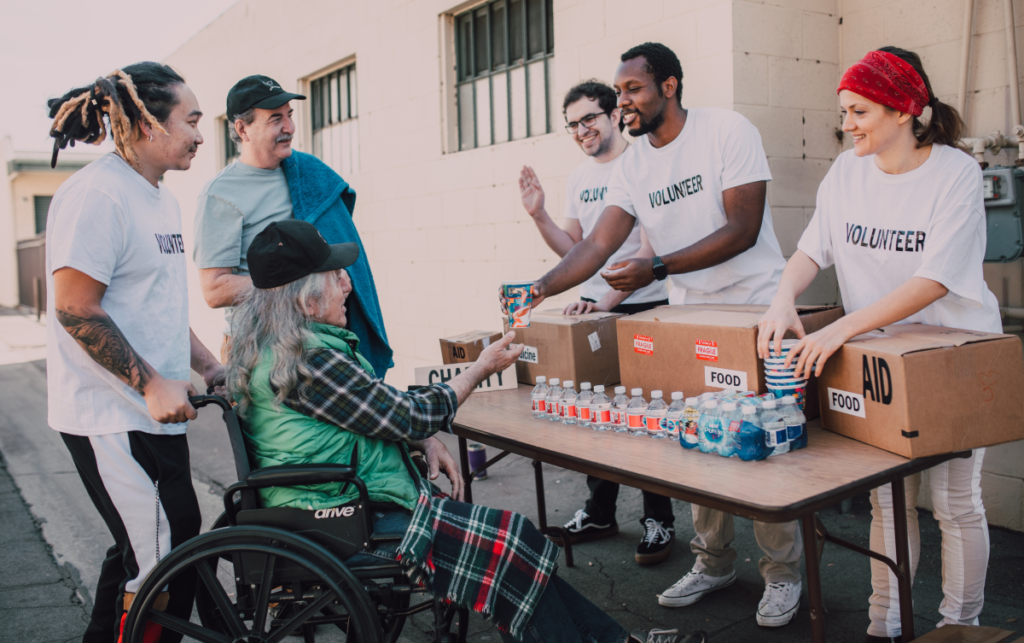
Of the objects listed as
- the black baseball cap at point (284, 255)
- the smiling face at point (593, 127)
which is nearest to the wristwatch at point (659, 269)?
the smiling face at point (593, 127)

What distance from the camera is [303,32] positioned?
23.9 ft

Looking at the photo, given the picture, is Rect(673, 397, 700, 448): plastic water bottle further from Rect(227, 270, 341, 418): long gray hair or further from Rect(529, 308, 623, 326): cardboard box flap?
Rect(227, 270, 341, 418): long gray hair

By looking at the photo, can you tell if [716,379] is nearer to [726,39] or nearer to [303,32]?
[726,39]

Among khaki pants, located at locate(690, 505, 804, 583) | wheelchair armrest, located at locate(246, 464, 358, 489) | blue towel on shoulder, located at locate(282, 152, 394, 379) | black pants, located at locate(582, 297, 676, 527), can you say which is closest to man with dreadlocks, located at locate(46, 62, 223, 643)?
wheelchair armrest, located at locate(246, 464, 358, 489)

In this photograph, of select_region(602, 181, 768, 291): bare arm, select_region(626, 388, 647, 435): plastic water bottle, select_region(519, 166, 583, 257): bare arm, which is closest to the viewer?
select_region(626, 388, 647, 435): plastic water bottle

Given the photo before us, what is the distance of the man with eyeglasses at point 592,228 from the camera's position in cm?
333

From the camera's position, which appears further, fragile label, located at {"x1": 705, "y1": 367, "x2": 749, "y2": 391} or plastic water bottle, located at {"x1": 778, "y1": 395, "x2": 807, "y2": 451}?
fragile label, located at {"x1": 705, "y1": 367, "x2": 749, "y2": 391}

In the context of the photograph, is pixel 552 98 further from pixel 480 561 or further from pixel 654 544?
pixel 480 561

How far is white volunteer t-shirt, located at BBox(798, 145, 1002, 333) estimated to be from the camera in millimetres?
2016

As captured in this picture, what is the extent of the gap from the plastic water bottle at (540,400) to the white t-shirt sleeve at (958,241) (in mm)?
1168

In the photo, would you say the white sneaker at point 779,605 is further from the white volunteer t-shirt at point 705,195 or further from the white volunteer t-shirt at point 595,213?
the white volunteer t-shirt at point 595,213

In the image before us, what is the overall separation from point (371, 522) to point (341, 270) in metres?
0.73

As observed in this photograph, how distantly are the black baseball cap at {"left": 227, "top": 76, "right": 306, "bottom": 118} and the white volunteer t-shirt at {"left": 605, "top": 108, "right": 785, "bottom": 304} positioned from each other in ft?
4.60

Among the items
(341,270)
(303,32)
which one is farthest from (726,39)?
(303,32)
